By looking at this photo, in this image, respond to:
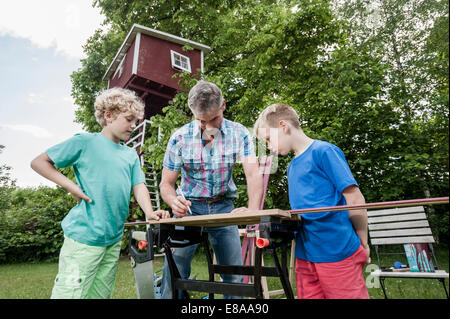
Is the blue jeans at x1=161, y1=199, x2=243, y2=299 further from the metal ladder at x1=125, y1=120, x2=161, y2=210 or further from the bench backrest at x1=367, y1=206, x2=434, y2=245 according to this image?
the metal ladder at x1=125, y1=120, x2=161, y2=210

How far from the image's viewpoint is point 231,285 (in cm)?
136

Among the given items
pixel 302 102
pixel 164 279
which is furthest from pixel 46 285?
pixel 302 102

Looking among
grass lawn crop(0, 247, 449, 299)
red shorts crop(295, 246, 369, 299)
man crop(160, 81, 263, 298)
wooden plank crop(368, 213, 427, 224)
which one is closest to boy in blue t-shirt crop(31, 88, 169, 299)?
man crop(160, 81, 263, 298)

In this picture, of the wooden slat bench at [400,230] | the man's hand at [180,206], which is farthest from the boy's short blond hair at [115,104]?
the wooden slat bench at [400,230]

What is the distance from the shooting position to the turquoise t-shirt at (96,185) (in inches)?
56.1

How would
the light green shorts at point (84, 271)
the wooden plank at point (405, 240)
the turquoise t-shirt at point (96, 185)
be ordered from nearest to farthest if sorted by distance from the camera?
1. the light green shorts at point (84, 271)
2. the turquoise t-shirt at point (96, 185)
3. the wooden plank at point (405, 240)

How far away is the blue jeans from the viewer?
1.88m

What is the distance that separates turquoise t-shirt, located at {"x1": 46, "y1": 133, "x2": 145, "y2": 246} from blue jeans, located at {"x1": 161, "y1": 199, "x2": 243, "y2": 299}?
480 millimetres

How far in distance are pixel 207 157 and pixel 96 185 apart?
A: 703mm

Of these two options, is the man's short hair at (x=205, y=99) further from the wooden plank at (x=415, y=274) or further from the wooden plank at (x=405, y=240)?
the wooden plank at (x=405, y=240)

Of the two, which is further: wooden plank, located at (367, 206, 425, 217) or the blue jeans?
wooden plank, located at (367, 206, 425, 217)

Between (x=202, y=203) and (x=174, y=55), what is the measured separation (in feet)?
28.9

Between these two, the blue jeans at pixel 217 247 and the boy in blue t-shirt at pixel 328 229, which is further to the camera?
the blue jeans at pixel 217 247
